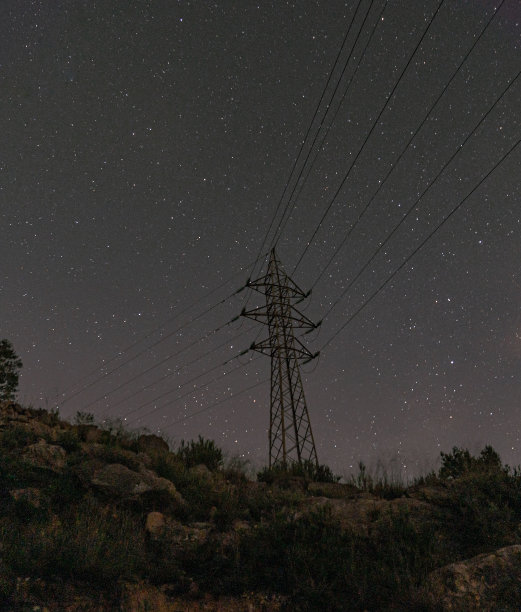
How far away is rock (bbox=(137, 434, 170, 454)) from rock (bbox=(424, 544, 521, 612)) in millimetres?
9267

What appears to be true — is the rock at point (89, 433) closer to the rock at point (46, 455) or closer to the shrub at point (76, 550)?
the rock at point (46, 455)

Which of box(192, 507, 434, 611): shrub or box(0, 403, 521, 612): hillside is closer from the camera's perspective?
box(0, 403, 521, 612): hillside

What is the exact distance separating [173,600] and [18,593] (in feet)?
6.82

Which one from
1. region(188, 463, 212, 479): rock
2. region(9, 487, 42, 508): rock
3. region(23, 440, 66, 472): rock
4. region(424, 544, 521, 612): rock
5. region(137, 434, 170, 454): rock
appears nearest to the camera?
region(424, 544, 521, 612): rock

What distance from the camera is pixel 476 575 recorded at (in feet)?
20.8

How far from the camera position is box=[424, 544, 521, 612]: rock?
579 centimetres

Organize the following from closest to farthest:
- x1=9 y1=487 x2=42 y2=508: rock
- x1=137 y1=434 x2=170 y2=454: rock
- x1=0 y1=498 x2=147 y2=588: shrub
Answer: x1=0 y1=498 x2=147 y2=588: shrub → x1=9 y1=487 x2=42 y2=508: rock → x1=137 y1=434 x2=170 y2=454: rock

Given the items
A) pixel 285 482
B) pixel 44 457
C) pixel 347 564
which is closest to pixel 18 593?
pixel 347 564

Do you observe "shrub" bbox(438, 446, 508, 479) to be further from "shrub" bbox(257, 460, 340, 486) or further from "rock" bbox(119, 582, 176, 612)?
"rock" bbox(119, 582, 176, 612)

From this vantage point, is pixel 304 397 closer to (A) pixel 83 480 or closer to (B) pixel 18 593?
(A) pixel 83 480

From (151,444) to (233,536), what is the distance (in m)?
6.56

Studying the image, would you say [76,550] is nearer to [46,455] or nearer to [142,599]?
[142,599]

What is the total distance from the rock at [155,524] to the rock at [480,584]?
4927 mm

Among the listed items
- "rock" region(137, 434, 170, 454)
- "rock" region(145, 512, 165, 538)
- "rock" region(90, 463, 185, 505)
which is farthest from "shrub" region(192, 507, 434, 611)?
"rock" region(137, 434, 170, 454)
